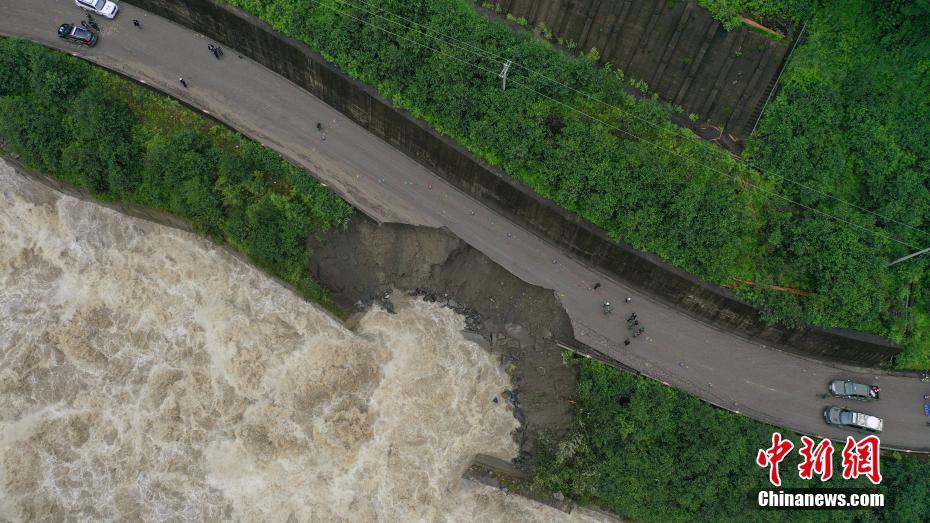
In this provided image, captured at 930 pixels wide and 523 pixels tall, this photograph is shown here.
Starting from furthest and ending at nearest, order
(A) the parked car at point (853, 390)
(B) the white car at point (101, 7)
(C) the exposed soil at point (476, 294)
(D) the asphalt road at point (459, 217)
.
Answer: (B) the white car at point (101, 7), (C) the exposed soil at point (476, 294), (D) the asphalt road at point (459, 217), (A) the parked car at point (853, 390)

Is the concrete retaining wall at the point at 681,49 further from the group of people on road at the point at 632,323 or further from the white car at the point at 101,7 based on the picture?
the white car at the point at 101,7

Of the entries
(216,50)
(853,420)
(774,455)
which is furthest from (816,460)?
(216,50)

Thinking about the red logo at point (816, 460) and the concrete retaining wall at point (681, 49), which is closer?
the concrete retaining wall at point (681, 49)

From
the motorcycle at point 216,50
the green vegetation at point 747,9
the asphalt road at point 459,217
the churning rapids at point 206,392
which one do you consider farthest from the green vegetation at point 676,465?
the motorcycle at point 216,50

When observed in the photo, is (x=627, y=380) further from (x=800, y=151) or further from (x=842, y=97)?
(x=842, y=97)

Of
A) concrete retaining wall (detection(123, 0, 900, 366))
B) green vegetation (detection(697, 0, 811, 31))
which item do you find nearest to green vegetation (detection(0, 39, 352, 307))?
concrete retaining wall (detection(123, 0, 900, 366))

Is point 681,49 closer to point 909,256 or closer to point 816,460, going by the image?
point 909,256

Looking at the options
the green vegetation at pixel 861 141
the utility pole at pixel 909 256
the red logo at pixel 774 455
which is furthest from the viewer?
the red logo at pixel 774 455
